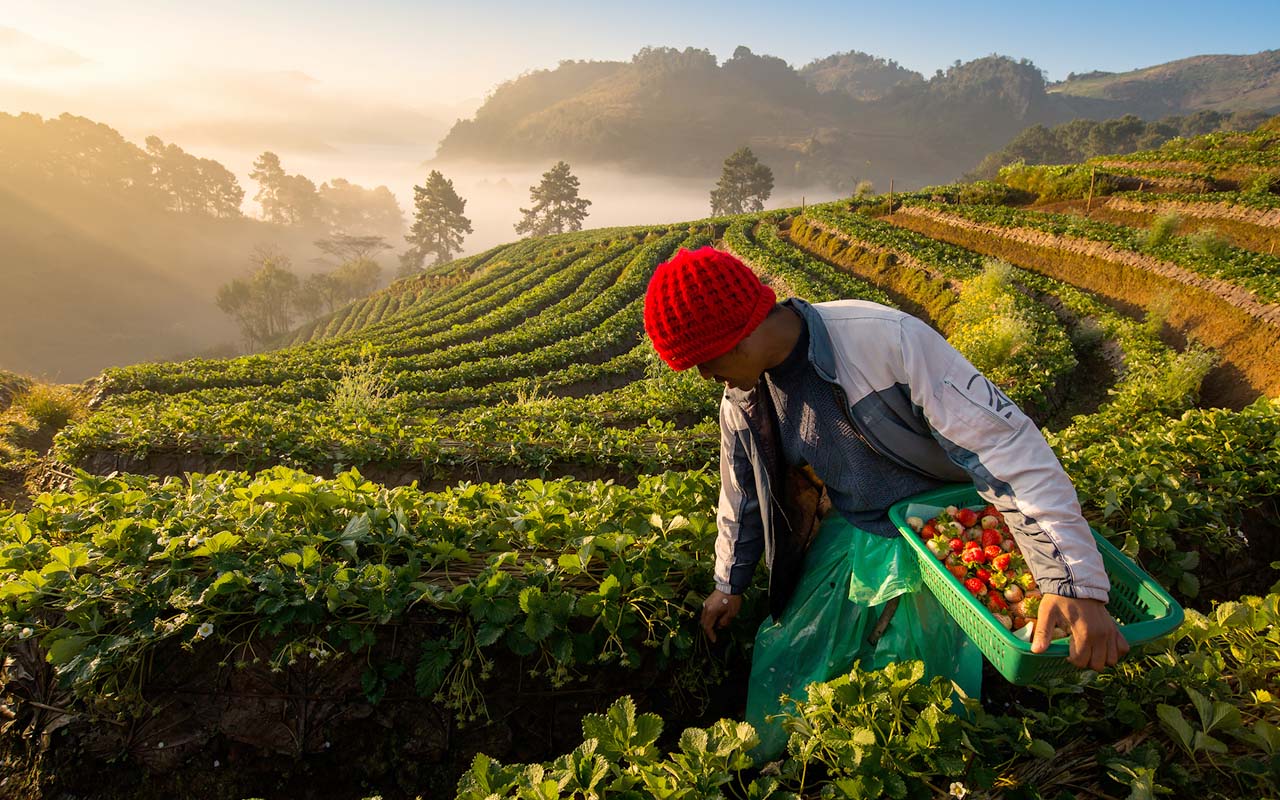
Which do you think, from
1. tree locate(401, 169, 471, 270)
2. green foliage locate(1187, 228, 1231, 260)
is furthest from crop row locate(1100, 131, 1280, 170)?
tree locate(401, 169, 471, 270)

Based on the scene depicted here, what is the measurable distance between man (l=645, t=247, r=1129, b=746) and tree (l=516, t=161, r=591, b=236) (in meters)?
82.2

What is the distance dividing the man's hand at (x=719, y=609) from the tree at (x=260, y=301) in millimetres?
69262

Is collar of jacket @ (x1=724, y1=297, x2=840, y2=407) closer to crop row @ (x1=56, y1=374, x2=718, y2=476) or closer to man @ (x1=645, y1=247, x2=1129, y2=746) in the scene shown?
man @ (x1=645, y1=247, x2=1129, y2=746)

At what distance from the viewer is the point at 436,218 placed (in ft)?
270

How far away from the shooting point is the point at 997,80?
627 ft

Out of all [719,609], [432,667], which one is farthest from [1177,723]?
[432,667]

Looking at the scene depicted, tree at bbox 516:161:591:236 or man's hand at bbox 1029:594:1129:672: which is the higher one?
tree at bbox 516:161:591:236

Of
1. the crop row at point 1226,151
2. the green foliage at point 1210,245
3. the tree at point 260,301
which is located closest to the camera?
the green foliage at point 1210,245

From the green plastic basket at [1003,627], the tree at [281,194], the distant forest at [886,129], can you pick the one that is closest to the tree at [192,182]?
the tree at [281,194]

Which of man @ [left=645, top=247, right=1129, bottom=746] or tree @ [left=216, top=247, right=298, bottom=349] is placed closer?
man @ [left=645, top=247, right=1129, bottom=746]

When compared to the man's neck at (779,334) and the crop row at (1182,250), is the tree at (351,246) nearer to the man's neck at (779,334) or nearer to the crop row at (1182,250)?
the crop row at (1182,250)

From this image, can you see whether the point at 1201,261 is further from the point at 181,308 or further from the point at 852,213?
the point at 181,308

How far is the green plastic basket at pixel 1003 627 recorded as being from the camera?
5.48 feet

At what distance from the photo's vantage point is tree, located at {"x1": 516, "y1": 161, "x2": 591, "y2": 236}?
80938mm
